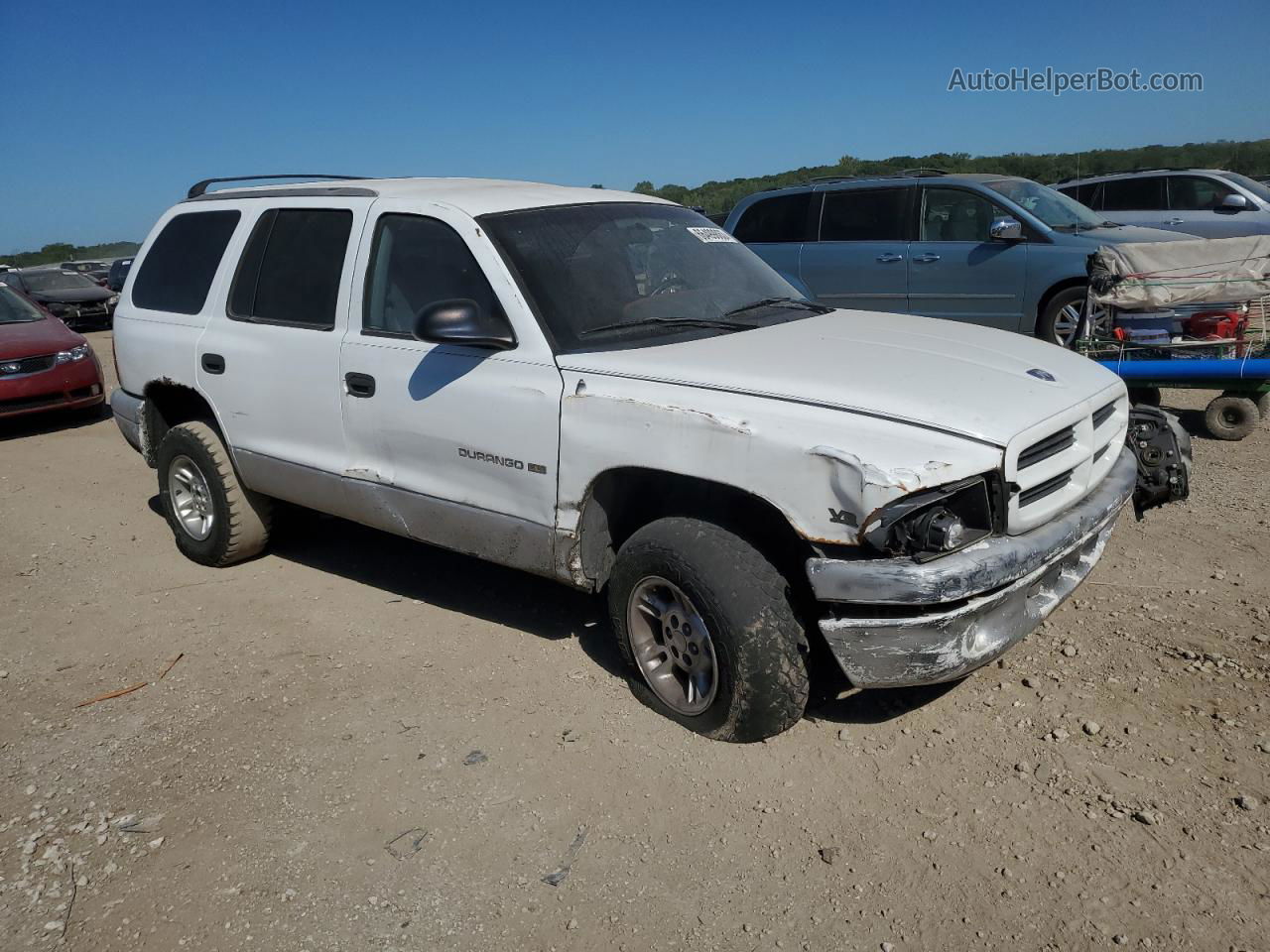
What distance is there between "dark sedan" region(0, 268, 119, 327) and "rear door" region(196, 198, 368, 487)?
50.9 feet

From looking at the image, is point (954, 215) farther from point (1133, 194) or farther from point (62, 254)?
point (62, 254)

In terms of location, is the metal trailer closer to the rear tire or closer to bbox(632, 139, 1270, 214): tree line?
the rear tire

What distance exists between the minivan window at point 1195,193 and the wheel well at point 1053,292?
5.33 metres

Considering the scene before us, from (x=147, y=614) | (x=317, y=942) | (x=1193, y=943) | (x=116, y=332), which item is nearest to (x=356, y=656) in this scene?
(x=147, y=614)

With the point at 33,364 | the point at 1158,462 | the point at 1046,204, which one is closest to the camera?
the point at 1158,462

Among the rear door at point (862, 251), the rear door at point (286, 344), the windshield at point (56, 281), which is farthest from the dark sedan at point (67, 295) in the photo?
the rear door at point (286, 344)

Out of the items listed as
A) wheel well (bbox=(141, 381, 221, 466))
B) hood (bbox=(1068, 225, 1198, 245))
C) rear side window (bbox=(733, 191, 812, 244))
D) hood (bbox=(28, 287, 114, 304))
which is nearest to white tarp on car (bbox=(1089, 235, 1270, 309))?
hood (bbox=(1068, 225, 1198, 245))

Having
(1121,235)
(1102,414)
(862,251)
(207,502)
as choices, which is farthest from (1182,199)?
(207,502)

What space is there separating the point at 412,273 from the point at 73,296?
17564 mm

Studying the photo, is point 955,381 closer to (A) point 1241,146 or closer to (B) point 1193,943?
(B) point 1193,943

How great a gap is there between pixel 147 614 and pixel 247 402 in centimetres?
117

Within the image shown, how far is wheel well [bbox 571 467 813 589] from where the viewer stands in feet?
11.5

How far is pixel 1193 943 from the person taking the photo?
256 cm

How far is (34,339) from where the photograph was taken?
10.1 m
